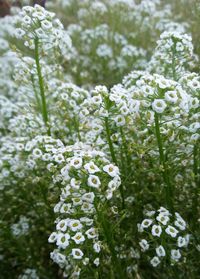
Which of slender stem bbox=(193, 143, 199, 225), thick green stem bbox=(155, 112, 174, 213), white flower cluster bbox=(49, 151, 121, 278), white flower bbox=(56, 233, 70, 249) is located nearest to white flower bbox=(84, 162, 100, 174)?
white flower cluster bbox=(49, 151, 121, 278)

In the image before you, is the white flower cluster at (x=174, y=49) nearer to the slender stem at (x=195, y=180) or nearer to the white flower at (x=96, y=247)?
the slender stem at (x=195, y=180)

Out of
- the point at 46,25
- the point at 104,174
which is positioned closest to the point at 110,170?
the point at 104,174

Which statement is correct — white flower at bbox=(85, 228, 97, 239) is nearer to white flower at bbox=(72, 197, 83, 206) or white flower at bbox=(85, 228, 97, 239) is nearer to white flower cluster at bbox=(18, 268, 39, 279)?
white flower at bbox=(72, 197, 83, 206)

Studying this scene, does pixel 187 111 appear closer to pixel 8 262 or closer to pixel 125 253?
pixel 125 253

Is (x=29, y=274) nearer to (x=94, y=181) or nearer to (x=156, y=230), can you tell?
(x=156, y=230)

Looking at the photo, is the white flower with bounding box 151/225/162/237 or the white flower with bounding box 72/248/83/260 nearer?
the white flower with bounding box 72/248/83/260

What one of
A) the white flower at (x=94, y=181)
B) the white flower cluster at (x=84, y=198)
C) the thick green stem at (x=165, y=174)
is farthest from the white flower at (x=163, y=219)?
the white flower at (x=94, y=181)

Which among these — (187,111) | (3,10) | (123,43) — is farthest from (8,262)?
(3,10)
